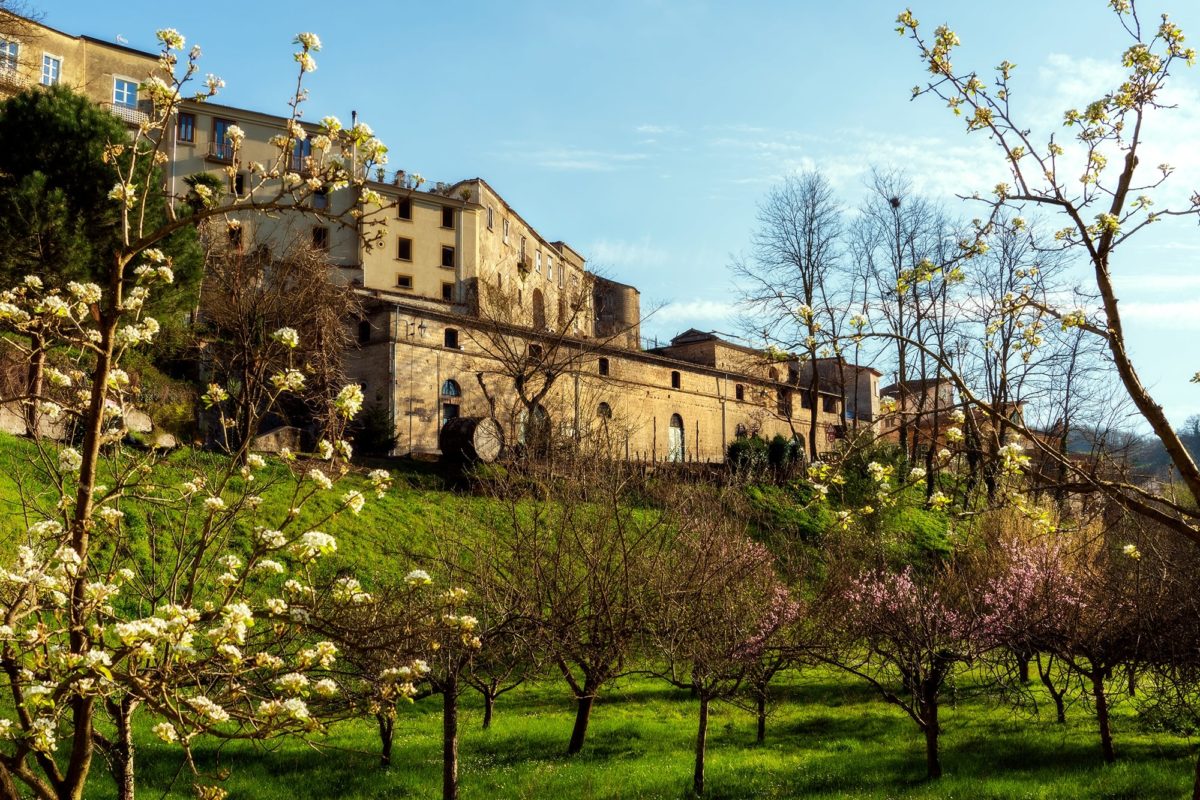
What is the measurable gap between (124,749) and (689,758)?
9.55m

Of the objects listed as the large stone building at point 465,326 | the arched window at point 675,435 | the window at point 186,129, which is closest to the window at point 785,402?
the large stone building at point 465,326

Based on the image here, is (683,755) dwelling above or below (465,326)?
below

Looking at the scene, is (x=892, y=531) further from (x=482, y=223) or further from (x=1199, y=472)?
(x=482, y=223)

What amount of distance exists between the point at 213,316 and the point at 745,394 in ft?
88.5

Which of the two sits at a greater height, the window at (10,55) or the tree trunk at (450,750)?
the window at (10,55)

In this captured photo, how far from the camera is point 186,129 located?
43.7m

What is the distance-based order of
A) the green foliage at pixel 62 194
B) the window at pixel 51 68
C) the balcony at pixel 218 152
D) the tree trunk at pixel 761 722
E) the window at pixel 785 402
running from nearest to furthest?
the window at pixel 785 402, the tree trunk at pixel 761 722, the green foliage at pixel 62 194, the window at pixel 51 68, the balcony at pixel 218 152

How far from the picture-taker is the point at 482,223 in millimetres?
52594

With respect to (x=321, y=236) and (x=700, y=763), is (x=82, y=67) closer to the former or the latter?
(x=321, y=236)

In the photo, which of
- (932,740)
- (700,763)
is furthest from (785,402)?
(700,763)

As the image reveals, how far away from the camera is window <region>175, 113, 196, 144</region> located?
4344cm

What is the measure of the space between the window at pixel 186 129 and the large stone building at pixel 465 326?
0.06 metres

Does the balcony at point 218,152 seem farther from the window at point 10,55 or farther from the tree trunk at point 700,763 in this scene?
the tree trunk at point 700,763

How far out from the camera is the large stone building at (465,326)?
3653 cm
